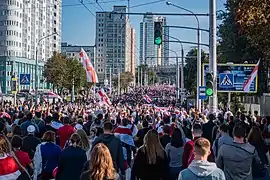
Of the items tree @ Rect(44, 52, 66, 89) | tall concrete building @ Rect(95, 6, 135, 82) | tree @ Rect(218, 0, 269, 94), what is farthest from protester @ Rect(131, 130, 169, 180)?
tall concrete building @ Rect(95, 6, 135, 82)

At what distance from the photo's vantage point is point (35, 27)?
136 meters

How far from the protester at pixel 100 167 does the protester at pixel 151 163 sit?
2.20m

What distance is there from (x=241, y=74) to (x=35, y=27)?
361 feet

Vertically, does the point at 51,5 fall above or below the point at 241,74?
above

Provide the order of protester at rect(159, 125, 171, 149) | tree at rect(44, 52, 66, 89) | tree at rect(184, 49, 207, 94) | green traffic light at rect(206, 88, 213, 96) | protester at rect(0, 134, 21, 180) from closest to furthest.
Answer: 1. protester at rect(0, 134, 21, 180)
2. protester at rect(159, 125, 171, 149)
3. green traffic light at rect(206, 88, 213, 96)
4. tree at rect(184, 49, 207, 94)
5. tree at rect(44, 52, 66, 89)

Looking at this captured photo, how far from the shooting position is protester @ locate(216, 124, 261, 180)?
23.7ft

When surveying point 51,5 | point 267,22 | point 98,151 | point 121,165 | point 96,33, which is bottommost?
point 121,165

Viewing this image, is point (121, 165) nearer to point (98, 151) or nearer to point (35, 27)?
point (98, 151)

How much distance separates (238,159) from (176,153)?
2359 mm

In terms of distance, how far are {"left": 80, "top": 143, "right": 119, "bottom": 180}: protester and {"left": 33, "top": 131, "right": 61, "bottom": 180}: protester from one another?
11.8 feet

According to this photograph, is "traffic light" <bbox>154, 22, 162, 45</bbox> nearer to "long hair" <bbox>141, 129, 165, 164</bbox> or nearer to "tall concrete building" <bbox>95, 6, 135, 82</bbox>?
"long hair" <bbox>141, 129, 165, 164</bbox>

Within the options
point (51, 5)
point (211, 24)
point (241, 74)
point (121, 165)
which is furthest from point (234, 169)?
point (51, 5)

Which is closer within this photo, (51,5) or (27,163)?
(27,163)

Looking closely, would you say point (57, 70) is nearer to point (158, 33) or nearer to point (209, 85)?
point (158, 33)
